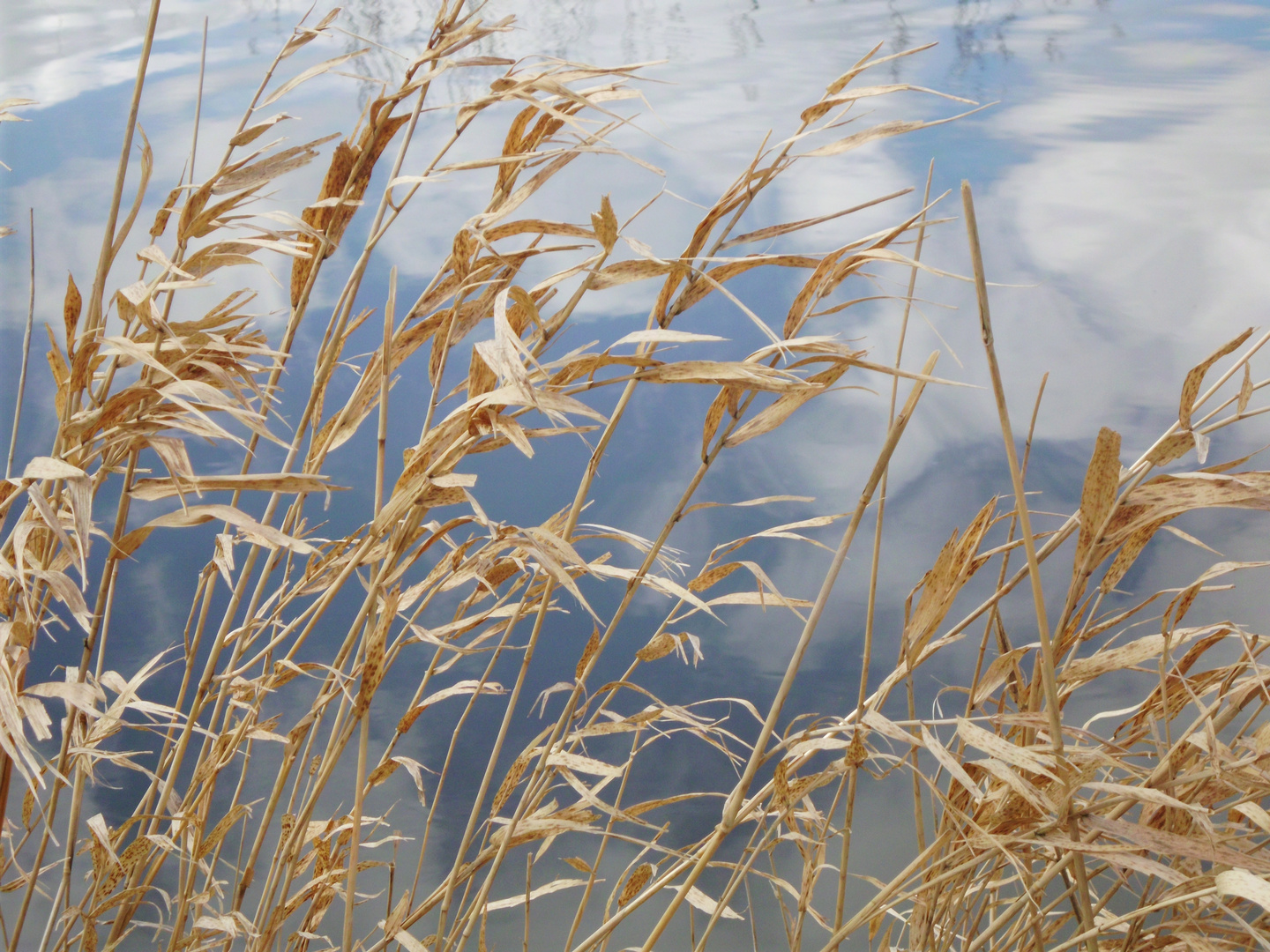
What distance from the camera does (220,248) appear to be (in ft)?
1.39

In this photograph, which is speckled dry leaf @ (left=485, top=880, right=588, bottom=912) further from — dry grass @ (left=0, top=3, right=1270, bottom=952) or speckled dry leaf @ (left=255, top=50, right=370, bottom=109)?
speckled dry leaf @ (left=255, top=50, right=370, bottom=109)

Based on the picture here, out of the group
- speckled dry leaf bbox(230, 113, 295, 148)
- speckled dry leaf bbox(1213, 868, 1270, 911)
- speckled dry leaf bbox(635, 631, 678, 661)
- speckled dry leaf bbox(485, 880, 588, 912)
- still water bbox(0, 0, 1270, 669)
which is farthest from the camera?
still water bbox(0, 0, 1270, 669)

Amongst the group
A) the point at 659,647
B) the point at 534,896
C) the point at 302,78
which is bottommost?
the point at 534,896

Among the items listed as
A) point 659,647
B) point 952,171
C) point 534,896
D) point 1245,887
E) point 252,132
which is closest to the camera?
point 1245,887

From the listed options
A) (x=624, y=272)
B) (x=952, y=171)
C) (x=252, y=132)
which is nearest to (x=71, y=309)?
(x=252, y=132)

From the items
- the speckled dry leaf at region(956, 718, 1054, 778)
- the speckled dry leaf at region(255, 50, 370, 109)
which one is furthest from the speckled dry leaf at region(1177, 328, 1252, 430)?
the speckled dry leaf at region(255, 50, 370, 109)

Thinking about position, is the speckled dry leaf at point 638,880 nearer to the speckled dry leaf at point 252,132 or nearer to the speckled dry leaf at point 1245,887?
the speckled dry leaf at point 1245,887

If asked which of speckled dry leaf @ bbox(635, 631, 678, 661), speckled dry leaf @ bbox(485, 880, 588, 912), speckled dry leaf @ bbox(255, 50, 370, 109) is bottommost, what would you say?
speckled dry leaf @ bbox(485, 880, 588, 912)

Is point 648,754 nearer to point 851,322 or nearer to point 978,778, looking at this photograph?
point 851,322

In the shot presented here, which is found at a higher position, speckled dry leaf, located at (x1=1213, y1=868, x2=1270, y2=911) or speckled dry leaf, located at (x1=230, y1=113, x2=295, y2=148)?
speckled dry leaf, located at (x1=230, y1=113, x2=295, y2=148)

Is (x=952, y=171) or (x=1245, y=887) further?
(x=952, y=171)

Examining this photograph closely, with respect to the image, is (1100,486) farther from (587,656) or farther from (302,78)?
(302,78)

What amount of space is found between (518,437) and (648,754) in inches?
42.5

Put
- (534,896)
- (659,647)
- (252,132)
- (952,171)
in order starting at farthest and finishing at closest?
1. (952,171)
2. (534,896)
3. (659,647)
4. (252,132)
